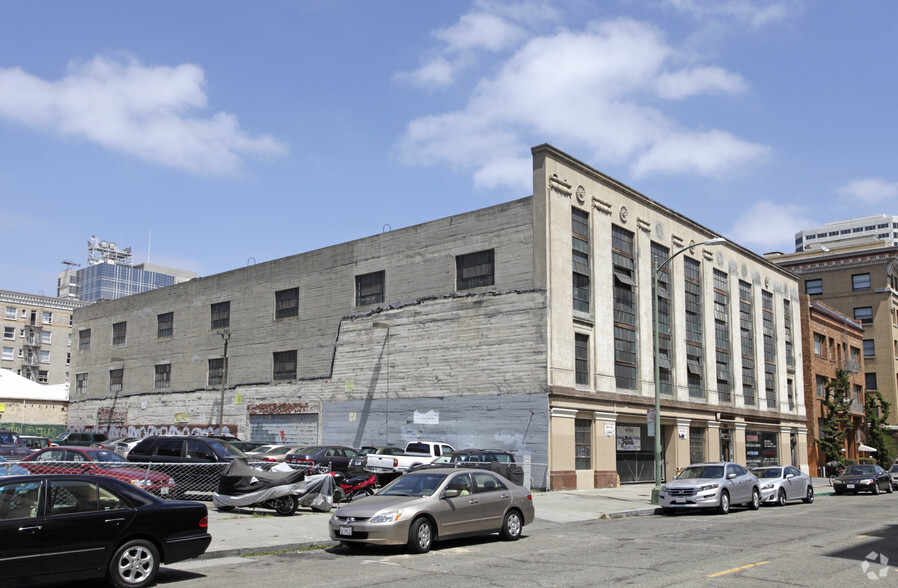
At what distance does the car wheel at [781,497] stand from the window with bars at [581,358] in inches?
363

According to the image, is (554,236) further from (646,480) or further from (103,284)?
(103,284)

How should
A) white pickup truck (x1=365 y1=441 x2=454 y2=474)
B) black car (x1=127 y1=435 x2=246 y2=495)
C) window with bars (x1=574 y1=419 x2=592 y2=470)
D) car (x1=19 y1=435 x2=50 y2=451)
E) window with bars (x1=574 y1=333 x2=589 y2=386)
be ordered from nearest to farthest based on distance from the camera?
black car (x1=127 y1=435 x2=246 y2=495), white pickup truck (x1=365 y1=441 x2=454 y2=474), car (x1=19 y1=435 x2=50 y2=451), window with bars (x1=574 y1=419 x2=592 y2=470), window with bars (x1=574 y1=333 x2=589 y2=386)

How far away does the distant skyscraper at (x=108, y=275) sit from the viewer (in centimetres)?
17475

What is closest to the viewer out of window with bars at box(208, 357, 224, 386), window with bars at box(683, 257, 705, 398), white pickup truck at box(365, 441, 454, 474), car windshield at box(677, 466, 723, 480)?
car windshield at box(677, 466, 723, 480)

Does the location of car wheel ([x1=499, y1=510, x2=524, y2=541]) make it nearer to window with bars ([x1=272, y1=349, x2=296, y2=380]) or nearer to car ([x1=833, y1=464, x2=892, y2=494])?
car ([x1=833, y1=464, x2=892, y2=494])

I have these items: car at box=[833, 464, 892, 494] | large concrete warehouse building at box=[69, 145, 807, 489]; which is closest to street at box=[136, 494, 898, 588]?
large concrete warehouse building at box=[69, 145, 807, 489]

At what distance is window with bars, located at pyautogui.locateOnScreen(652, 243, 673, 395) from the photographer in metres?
39.8

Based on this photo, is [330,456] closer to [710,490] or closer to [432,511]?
[710,490]

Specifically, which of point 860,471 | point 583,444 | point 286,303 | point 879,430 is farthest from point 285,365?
point 879,430

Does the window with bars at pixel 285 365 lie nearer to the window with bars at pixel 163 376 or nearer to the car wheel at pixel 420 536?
the window with bars at pixel 163 376

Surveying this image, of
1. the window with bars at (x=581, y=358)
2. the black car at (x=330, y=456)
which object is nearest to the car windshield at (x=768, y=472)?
the window with bars at (x=581, y=358)

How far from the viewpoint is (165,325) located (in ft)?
164

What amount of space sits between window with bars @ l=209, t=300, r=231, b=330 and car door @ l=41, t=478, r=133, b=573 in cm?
3632

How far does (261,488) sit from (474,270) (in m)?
17.7
